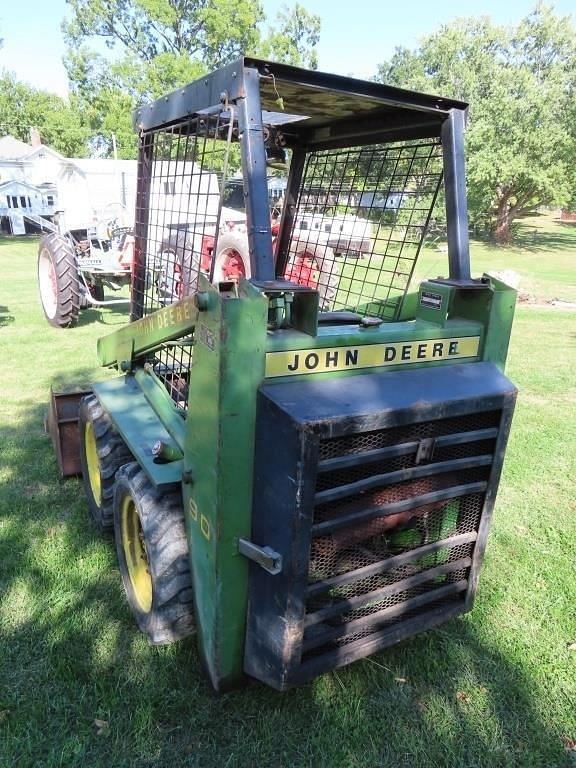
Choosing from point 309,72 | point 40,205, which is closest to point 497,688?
point 309,72

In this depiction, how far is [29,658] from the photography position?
2.54 m

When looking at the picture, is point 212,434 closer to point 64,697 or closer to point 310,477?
point 310,477

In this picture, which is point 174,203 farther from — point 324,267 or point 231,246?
point 231,246

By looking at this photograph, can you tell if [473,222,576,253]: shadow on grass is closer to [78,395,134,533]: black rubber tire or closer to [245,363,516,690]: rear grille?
[78,395,134,533]: black rubber tire

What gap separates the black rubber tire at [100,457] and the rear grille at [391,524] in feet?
4.97

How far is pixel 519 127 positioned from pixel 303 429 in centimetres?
2827

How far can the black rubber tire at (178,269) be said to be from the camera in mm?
2709

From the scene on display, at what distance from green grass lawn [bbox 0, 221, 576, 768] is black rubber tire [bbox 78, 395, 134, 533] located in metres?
0.15

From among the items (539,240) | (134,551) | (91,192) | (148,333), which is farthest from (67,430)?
(539,240)

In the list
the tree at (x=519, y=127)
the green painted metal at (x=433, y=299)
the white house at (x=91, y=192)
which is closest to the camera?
the green painted metal at (x=433, y=299)

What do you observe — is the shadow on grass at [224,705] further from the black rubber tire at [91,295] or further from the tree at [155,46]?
the tree at [155,46]

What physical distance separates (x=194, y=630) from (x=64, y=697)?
557 millimetres

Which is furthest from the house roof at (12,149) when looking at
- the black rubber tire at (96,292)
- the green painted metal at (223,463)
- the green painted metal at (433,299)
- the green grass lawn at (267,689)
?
the green painted metal at (223,463)

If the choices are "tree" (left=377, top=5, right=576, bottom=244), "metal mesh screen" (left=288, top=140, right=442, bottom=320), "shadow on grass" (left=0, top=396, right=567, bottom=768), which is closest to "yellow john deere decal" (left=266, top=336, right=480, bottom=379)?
"metal mesh screen" (left=288, top=140, right=442, bottom=320)
